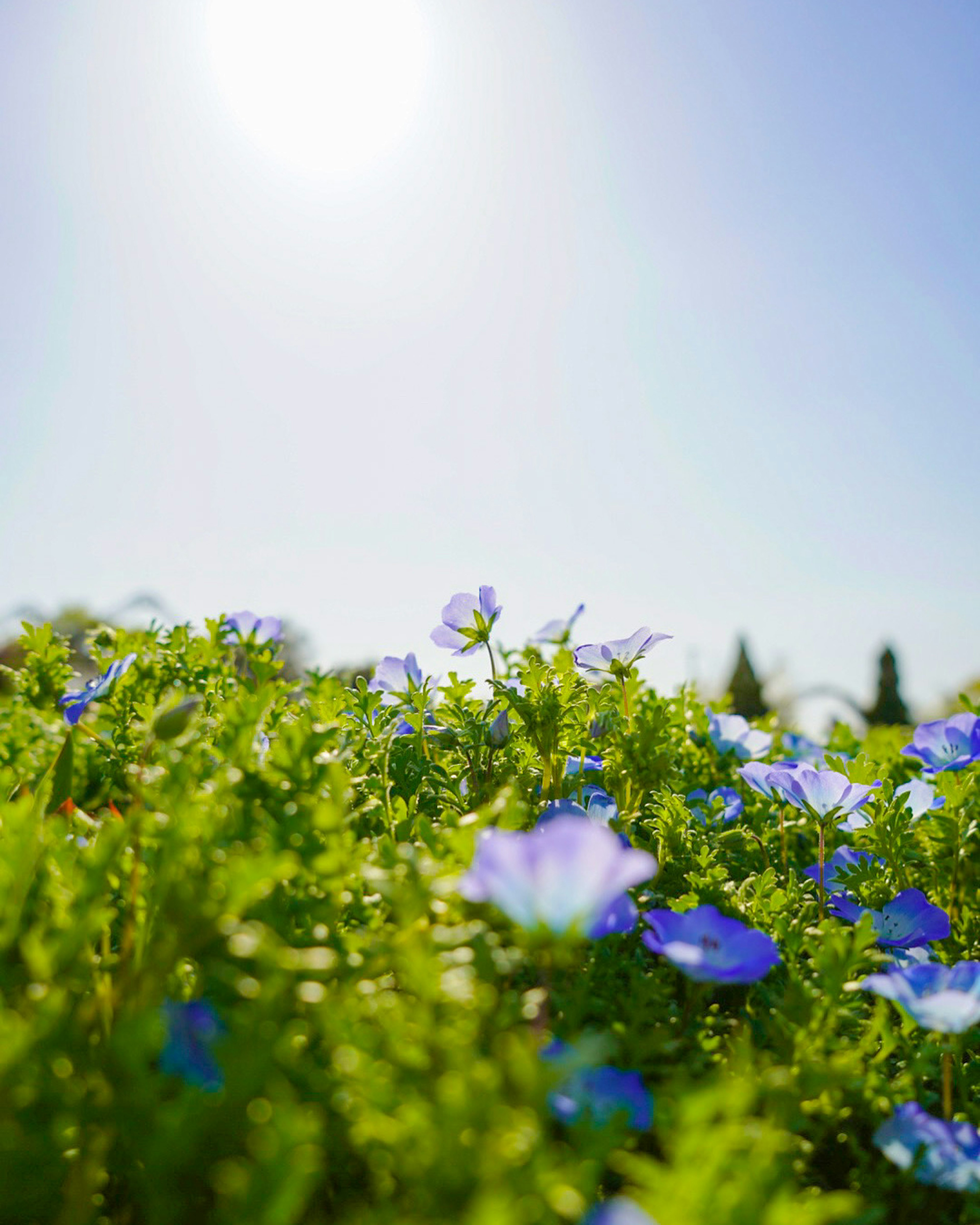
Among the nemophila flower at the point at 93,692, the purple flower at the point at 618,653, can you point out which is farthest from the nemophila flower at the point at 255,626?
the purple flower at the point at 618,653

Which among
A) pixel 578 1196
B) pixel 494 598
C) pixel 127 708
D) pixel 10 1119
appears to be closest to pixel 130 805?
pixel 127 708

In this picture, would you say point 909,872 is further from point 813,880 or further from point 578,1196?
point 578,1196

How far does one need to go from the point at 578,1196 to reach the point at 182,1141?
33 centimetres

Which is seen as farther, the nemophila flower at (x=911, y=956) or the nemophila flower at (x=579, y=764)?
the nemophila flower at (x=579, y=764)

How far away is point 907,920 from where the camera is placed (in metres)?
1.63

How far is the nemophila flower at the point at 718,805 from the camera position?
187 cm

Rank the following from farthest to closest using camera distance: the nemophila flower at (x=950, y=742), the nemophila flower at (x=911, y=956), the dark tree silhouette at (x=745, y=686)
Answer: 1. the dark tree silhouette at (x=745, y=686)
2. the nemophila flower at (x=950, y=742)
3. the nemophila flower at (x=911, y=956)

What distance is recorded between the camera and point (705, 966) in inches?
43.6

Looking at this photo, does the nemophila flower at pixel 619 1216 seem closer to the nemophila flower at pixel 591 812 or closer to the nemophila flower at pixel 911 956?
the nemophila flower at pixel 591 812

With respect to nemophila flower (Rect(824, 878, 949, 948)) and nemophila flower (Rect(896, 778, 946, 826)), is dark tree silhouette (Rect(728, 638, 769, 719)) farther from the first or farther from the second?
nemophila flower (Rect(824, 878, 949, 948))

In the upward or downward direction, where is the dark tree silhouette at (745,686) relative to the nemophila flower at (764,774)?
upward

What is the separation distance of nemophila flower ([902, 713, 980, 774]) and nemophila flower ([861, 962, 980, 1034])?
87 centimetres

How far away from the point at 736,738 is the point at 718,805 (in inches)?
27.0

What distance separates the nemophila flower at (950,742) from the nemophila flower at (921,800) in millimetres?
101
